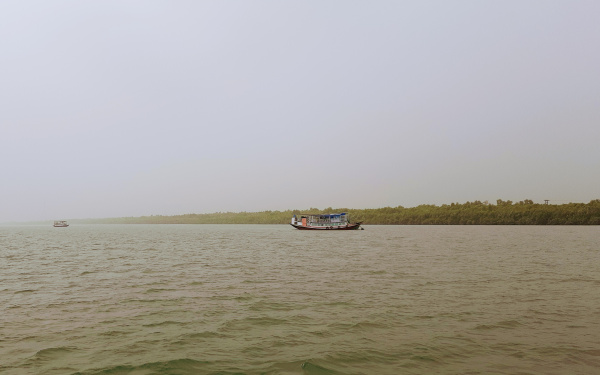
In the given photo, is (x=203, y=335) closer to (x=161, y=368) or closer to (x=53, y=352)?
(x=161, y=368)

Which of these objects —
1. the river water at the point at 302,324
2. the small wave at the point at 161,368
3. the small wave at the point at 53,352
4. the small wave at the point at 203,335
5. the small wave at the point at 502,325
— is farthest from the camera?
the small wave at the point at 502,325

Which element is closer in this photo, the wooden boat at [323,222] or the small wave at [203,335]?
the small wave at [203,335]

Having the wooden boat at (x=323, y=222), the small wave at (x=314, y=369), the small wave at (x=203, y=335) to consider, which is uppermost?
the wooden boat at (x=323, y=222)

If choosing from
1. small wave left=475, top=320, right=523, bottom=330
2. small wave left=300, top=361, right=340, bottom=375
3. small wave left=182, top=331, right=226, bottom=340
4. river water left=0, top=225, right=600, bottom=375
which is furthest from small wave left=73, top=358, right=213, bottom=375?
small wave left=475, top=320, right=523, bottom=330

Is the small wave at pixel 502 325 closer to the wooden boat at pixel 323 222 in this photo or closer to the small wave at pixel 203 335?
the small wave at pixel 203 335

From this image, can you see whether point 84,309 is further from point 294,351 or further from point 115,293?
point 294,351

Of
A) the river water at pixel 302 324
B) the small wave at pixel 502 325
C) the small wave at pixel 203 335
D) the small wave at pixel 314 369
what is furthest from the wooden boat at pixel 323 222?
the small wave at pixel 314 369

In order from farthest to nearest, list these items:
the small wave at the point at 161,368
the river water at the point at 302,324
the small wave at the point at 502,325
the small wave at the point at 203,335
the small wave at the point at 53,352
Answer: the small wave at the point at 502,325 < the small wave at the point at 203,335 < the small wave at the point at 53,352 < the river water at the point at 302,324 < the small wave at the point at 161,368

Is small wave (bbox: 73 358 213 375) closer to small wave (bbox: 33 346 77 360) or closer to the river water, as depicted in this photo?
the river water

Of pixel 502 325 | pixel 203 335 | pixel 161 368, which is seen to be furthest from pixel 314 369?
pixel 502 325

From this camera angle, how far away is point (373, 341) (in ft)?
36.2

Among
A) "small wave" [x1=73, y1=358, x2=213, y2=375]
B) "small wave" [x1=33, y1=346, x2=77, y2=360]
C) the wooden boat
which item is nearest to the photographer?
"small wave" [x1=73, y1=358, x2=213, y2=375]

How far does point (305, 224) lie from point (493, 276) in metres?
80.8

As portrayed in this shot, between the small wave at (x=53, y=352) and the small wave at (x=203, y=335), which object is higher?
the small wave at (x=53, y=352)
